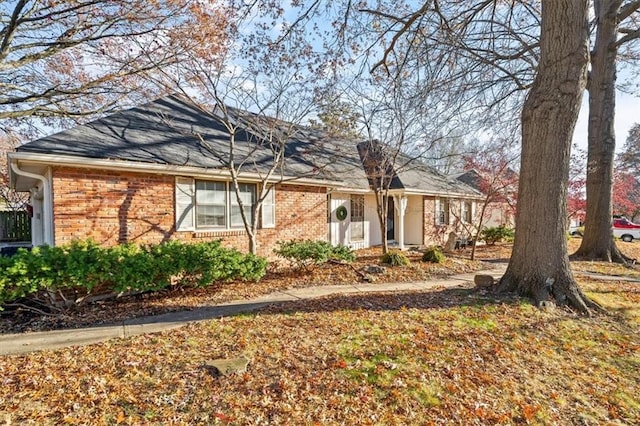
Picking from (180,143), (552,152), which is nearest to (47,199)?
(180,143)

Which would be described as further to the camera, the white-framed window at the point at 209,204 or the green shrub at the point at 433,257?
the green shrub at the point at 433,257

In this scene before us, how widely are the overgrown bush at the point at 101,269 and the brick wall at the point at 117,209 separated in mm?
874

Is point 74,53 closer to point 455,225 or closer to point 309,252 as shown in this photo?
point 309,252

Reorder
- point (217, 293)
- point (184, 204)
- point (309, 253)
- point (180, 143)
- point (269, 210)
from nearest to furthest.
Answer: point (217, 293), point (184, 204), point (309, 253), point (180, 143), point (269, 210)

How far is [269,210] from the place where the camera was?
383 inches

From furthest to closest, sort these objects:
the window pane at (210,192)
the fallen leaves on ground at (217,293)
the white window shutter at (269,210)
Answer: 1. the white window shutter at (269,210)
2. the window pane at (210,192)
3. the fallen leaves on ground at (217,293)

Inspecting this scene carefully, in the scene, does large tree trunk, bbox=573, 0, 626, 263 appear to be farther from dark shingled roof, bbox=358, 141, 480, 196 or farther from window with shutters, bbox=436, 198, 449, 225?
window with shutters, bbox=436, 198, 449, 225

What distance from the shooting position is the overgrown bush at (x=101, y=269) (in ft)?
16.3

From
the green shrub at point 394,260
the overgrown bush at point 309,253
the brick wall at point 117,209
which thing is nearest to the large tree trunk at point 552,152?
the green shrub at point 394,260

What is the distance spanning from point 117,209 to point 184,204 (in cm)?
143

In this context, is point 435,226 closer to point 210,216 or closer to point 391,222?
point 391,222

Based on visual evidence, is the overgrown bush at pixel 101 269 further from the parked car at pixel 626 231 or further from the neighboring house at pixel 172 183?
the parked car at pixel 626 231

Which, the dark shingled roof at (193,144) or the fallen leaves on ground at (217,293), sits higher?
the dark shingled roof at (193,144)

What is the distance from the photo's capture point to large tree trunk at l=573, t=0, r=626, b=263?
11.9 m
